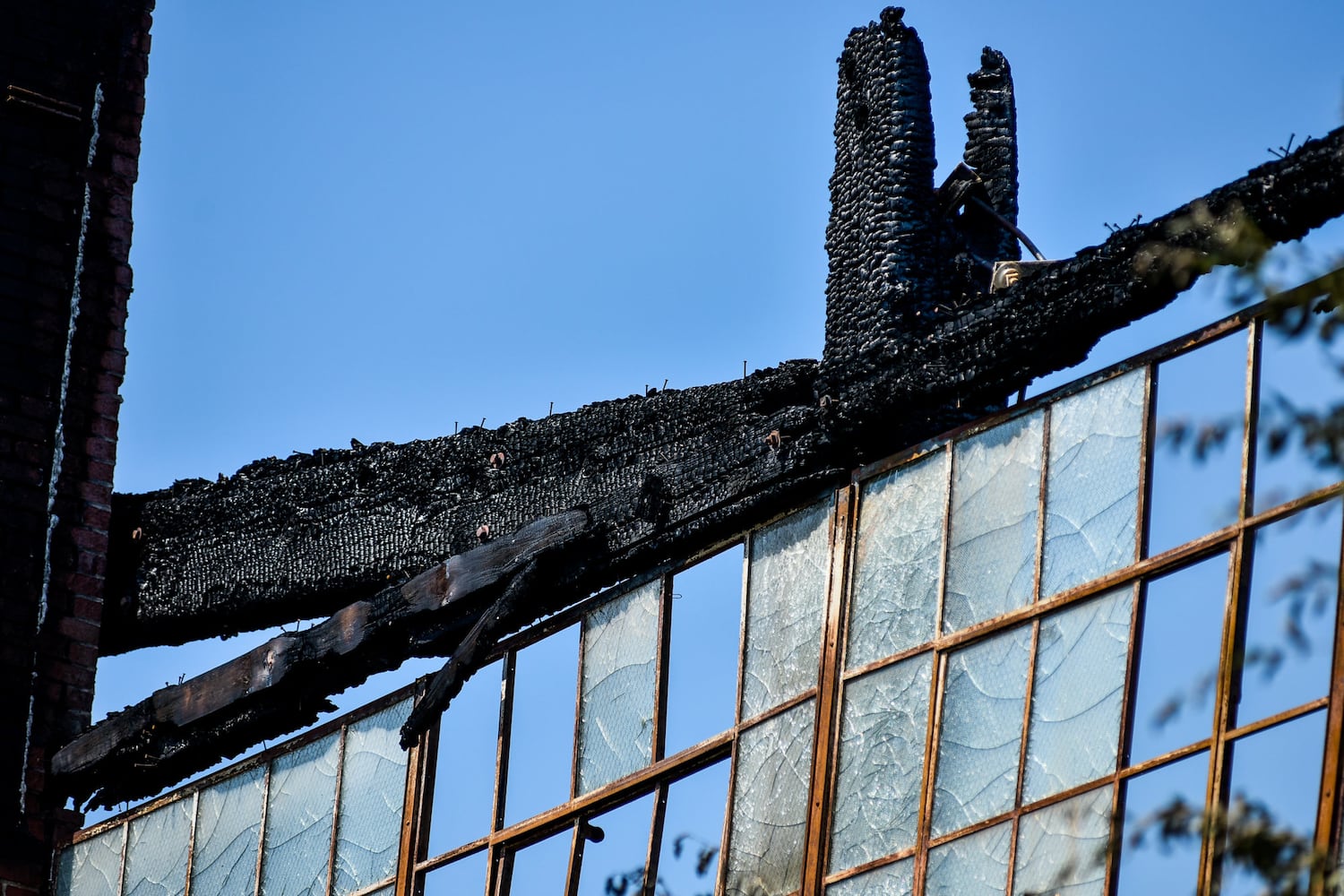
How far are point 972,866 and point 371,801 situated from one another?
9.03 feet

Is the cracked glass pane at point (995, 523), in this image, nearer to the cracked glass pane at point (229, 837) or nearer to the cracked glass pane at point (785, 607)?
the cracked glass pane at point (785, 607)

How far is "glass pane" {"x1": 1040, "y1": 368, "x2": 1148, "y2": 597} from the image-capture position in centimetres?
582

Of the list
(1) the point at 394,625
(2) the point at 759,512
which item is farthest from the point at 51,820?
(2) the point at 759,512

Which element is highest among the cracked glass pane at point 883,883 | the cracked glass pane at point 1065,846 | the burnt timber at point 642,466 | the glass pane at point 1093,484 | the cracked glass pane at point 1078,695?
the burnt timber at point 642,466

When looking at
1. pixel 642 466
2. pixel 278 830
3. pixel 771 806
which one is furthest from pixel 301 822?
pixel 771 806

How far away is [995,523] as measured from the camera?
20.4 ft

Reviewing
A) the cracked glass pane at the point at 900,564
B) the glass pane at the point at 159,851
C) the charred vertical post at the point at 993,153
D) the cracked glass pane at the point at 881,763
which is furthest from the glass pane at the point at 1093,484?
the glass pane at the point at 159,851

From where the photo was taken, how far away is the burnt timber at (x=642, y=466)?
6.38m

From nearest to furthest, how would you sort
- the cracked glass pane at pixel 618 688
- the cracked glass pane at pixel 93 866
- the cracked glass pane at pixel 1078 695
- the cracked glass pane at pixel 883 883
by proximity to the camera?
the cracked glass pane at pixel 1078 695
the cracked glass pane at pixel 883 883
the cracked glass pane at pixel 618 688
the cracked glass pane at pixel 93 866

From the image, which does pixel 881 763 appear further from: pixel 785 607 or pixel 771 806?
pixel 785 607

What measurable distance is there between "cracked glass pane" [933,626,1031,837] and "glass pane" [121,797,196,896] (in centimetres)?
364

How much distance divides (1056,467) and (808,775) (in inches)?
49.3

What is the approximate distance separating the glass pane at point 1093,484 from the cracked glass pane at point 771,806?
1034 mm

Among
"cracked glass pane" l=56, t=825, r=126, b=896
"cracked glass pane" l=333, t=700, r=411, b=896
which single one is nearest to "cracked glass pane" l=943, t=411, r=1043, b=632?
"cracked glass pane" l=333, t=700, r=411, b=896
